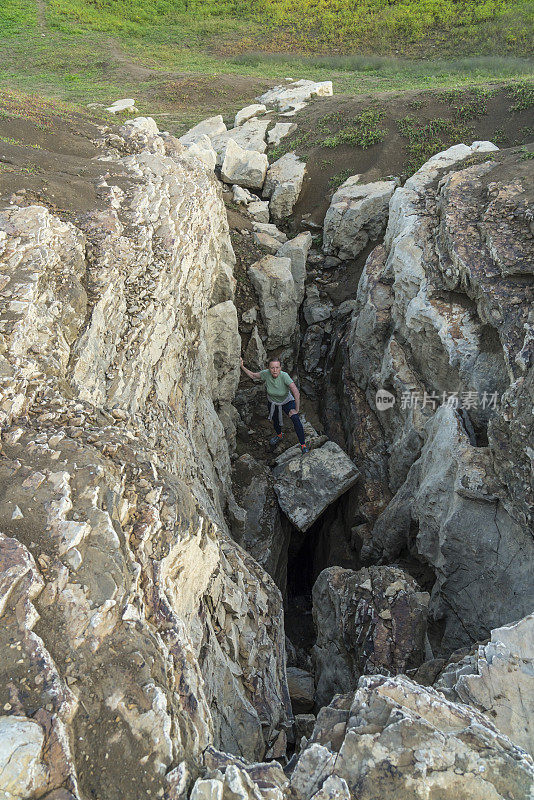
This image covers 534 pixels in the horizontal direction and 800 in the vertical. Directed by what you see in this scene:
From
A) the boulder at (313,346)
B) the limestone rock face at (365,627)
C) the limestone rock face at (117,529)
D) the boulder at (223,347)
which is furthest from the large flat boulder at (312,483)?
the boulder at (313,346)

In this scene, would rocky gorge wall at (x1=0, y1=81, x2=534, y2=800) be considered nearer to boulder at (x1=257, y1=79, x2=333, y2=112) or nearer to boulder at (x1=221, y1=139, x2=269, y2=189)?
boulder at (x1=221, y1=139, x2=269, y2=189)

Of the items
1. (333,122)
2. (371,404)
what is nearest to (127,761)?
(371,404)

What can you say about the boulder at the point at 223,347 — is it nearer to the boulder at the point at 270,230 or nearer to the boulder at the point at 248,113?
the boulder at the point at 270,230

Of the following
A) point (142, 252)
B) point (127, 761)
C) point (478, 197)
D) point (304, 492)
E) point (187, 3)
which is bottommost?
point (304, 492)

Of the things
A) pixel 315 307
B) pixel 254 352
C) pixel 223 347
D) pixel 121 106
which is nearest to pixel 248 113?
pixel 121 106

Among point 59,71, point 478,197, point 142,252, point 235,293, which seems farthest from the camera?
point 59,71

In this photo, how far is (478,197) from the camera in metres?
11.9

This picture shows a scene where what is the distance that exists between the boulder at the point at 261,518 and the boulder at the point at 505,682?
5.95 metres

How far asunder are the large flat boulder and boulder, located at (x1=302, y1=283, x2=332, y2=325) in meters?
5.70

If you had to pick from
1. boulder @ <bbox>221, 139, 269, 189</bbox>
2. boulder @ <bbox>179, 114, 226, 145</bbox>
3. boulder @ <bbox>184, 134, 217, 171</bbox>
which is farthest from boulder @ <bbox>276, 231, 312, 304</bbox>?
boulder @ <bbox>179, 114, 226, 145</bbox>

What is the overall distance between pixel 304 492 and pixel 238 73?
30.3 metres

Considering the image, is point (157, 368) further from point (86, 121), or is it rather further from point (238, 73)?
point (238, 73)

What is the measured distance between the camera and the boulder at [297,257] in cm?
1617

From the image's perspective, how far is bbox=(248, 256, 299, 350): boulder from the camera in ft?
48.3
